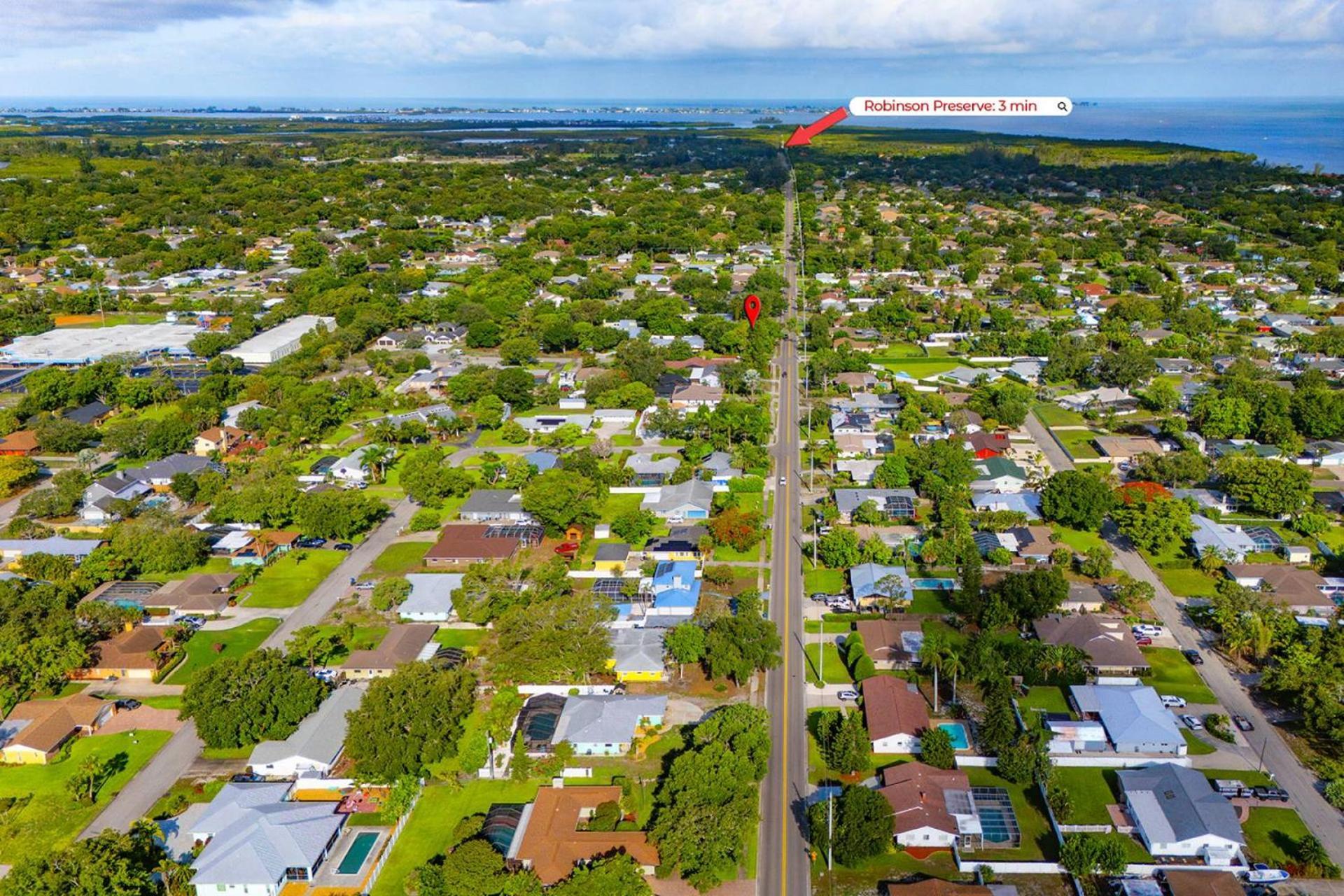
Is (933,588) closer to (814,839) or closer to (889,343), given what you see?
(814,839)

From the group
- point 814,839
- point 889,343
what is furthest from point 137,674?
point 889,343

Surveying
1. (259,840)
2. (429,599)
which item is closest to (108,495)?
(429,599)

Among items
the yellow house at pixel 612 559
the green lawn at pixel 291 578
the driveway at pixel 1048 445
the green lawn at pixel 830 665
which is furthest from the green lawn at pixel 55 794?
the driveway at pixel 1048 445

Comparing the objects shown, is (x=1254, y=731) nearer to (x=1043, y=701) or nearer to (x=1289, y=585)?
(x=1043, y=701)

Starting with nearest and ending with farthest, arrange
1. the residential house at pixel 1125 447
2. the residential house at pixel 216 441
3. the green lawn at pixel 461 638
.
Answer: the green lawn at pixel 461 638 < the residential house at pixel 1125 447 < the residential house at pixel 216 441

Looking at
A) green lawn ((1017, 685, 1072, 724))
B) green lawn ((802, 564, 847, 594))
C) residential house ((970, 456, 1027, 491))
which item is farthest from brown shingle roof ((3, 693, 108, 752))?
residential house ((970, 456, 1027, 491))

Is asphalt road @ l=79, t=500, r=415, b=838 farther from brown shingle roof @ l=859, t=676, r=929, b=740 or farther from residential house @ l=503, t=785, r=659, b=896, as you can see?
brown shingle roof @ l=859, t=676, r=929, b=740

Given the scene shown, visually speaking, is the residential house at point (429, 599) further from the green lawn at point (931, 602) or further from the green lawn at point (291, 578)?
the green lawn at point (931, 602)
